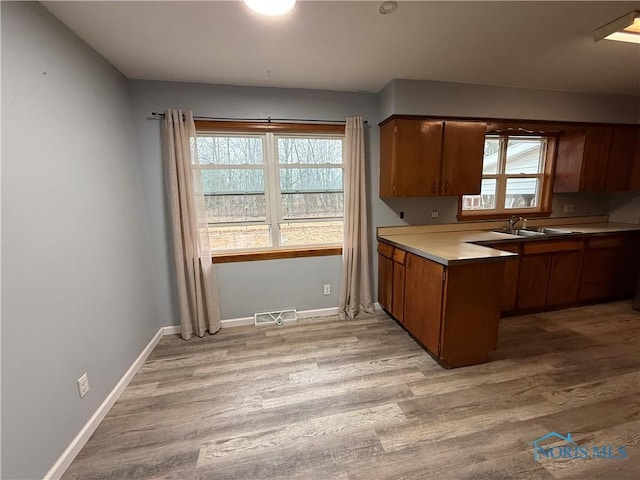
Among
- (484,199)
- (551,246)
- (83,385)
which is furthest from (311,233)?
(551,246)

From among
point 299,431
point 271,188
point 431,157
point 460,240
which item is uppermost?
point 431,157

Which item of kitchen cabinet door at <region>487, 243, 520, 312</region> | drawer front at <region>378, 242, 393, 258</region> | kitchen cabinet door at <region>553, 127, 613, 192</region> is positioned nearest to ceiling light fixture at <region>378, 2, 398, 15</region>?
drawer front at <region>378, 242, 393, 258</region>

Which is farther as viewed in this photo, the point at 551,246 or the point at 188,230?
the point at 551,246

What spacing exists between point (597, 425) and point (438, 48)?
106 inches

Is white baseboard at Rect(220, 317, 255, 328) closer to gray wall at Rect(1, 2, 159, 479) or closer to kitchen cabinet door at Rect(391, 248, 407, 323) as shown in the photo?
gray wall at Rect(1, 2, 159, 479)

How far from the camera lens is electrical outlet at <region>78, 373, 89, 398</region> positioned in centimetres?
154

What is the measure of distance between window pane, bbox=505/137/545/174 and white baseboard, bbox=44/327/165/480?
14.8 ft

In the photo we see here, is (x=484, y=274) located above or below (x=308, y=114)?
below

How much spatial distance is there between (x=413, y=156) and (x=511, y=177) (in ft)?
5.45

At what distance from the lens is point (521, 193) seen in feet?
11.3

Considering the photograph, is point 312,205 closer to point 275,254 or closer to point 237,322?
point 275,254

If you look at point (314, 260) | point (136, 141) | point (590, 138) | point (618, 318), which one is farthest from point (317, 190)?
point (618, 318)

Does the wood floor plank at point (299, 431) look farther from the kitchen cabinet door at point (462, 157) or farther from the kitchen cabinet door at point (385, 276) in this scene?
the kitchen cabinet door at point (462, 157)

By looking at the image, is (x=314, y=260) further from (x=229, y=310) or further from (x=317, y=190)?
(x=229, y=310)
